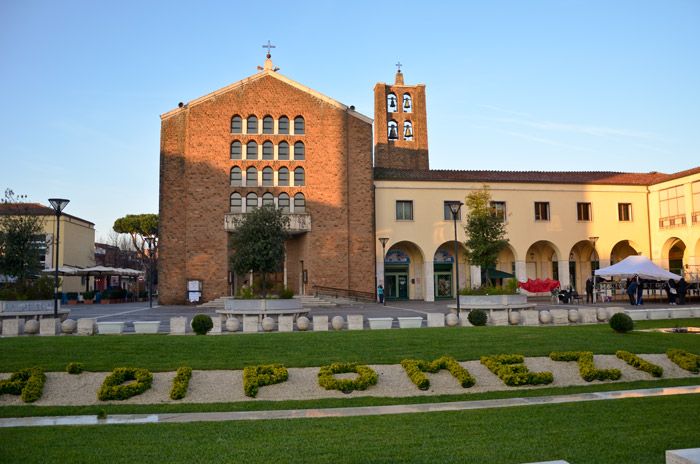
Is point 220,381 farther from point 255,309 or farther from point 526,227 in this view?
point 526,227

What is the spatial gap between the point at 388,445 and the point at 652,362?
8.29 m

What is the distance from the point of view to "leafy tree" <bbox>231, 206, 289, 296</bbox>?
80.6 feet

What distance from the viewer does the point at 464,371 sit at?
1120 centimetres

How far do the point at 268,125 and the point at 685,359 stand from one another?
105ft

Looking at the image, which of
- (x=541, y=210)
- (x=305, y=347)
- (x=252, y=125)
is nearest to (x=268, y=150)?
(x=252, y=125)

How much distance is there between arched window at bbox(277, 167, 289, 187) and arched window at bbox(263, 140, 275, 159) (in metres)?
1.19

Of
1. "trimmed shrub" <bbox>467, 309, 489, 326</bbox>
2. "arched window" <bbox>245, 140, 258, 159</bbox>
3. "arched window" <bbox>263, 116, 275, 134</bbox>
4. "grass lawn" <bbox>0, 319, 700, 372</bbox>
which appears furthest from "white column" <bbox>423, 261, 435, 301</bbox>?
"grass lawn" <bbox>0, 319, 700, 372</bbox>

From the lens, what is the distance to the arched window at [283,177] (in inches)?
1546

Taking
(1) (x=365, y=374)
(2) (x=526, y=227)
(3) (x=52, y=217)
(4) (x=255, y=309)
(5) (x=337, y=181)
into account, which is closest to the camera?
(1) (x=365, y=374)

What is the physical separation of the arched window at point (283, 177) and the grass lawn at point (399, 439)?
31526 mm

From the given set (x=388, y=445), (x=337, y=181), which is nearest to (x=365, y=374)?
(x=388, y=445)

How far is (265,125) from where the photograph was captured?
131ft

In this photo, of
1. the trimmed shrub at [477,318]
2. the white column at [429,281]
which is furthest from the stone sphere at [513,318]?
the white column at [429,281]

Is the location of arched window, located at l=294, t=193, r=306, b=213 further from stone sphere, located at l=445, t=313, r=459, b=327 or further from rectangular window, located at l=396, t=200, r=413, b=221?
stone sphere, located at l=445, t=313, r=459, b=327
